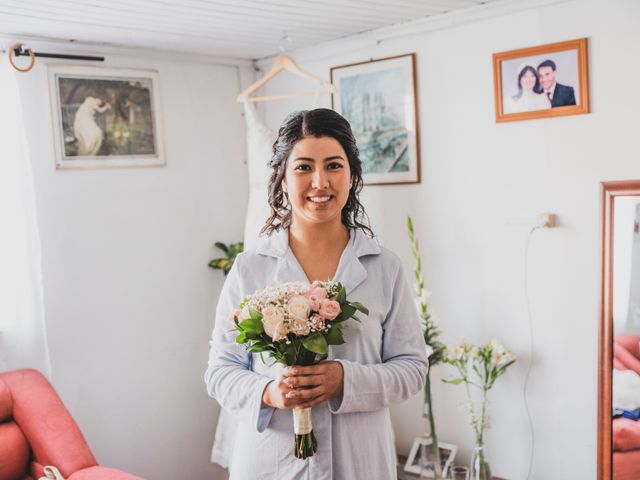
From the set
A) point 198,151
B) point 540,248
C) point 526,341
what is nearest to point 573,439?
point 526,341

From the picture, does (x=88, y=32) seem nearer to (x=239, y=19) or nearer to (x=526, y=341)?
(x=239, y=19)

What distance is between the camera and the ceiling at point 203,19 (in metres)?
2.55

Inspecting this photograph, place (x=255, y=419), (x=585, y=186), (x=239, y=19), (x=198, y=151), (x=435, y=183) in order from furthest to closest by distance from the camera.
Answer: (x=198, y=151) < (x=435, y=183) < (x=239, y=19) < (x=585, y=186) < (x=255, y=419)

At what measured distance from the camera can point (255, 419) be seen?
1.66 meters

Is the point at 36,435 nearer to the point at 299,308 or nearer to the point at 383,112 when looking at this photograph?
the point at 299,308

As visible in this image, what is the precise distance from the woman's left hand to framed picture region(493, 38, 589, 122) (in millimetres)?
→ 1558

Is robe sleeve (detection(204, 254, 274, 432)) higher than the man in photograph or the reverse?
the reverse

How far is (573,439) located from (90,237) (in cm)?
225

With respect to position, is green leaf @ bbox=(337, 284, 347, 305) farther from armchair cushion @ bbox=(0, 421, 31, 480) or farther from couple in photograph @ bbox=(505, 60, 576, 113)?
armchair cushion @ bbox=(0, 421, 31, 480)

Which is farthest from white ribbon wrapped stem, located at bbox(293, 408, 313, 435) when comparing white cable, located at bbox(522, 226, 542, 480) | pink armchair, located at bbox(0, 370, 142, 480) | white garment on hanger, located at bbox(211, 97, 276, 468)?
white garment on hanger, located at bbox(211, 97, 276, 468)

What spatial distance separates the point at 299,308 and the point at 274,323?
0.06m

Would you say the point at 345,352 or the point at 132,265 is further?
the point at 132,265

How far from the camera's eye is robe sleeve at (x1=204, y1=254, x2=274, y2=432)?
1.67 m

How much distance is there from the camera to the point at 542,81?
2682 millimetres
